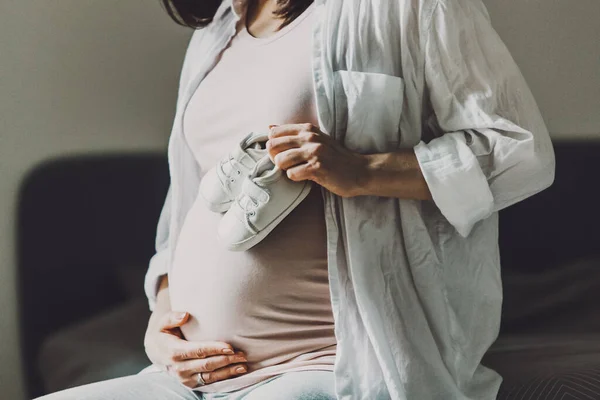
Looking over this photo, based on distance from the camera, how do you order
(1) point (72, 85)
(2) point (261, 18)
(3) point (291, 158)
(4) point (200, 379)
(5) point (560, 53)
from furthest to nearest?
(1) point (72, 85) < (5) point (560, 53) < (2) point (261, 18) < (4) point (200, 379) < (3) point (291, 158)

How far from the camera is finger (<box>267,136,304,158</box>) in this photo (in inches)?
39.4

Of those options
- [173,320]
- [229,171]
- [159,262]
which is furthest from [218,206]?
[159,262]

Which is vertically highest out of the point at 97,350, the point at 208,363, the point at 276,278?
the point at 276,278

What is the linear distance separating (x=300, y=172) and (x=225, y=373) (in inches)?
12.1

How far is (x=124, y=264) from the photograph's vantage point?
63.1 inches

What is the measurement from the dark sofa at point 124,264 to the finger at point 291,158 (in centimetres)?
56

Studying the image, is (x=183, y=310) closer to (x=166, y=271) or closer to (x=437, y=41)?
(x=166, y=271)

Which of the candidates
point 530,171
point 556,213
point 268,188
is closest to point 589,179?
point 556,213

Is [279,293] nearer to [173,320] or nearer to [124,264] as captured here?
[173,320]

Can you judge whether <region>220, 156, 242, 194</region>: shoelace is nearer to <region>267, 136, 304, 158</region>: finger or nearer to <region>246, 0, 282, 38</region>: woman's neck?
<region>267, 136, 304, 158</region>: finger

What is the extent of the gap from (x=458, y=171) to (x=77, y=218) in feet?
2.82

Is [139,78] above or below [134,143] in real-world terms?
above

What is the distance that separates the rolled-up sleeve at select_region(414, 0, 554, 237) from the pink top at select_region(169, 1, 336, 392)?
0.17 m

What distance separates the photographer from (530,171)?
1023 millimetres
